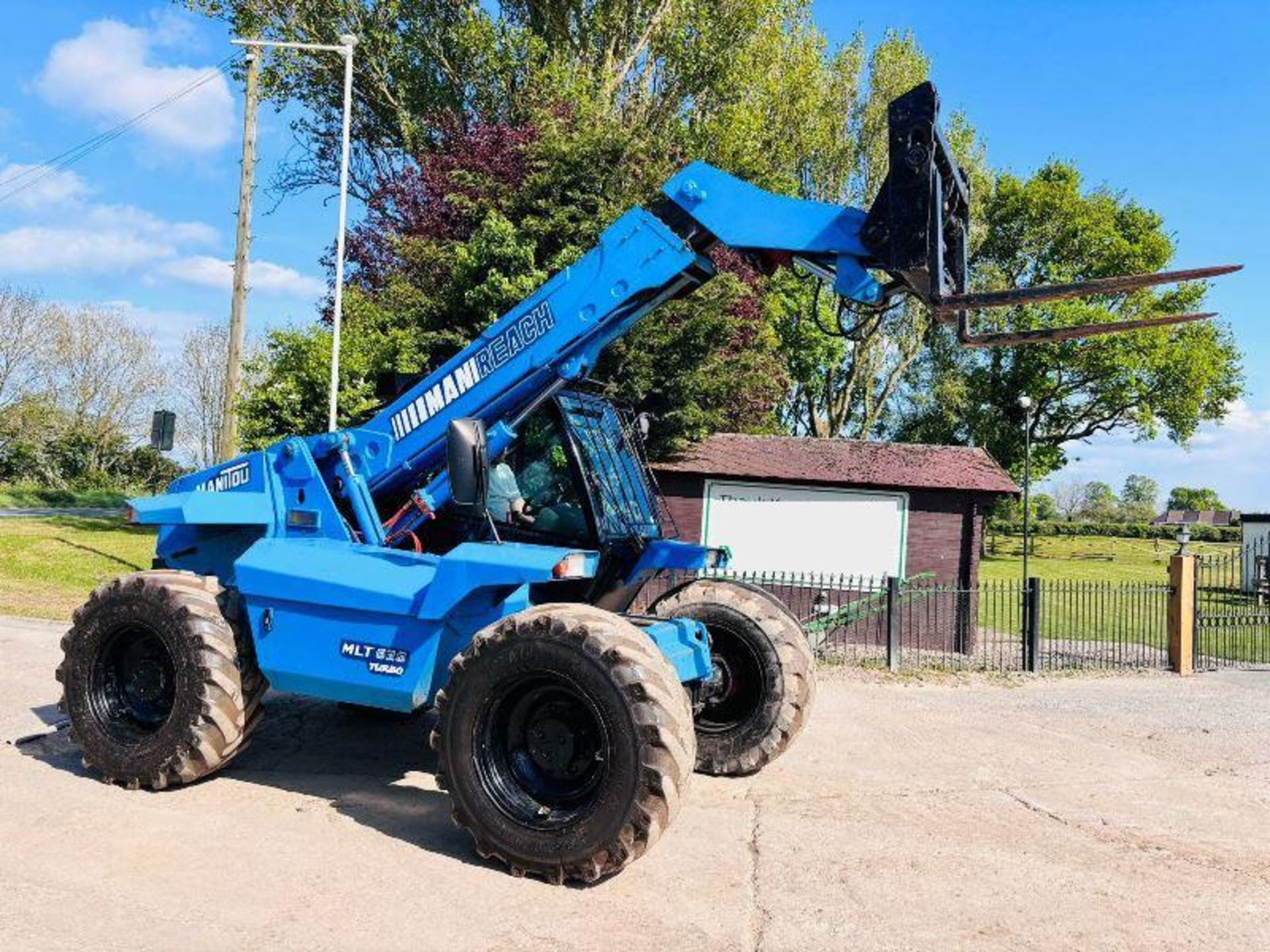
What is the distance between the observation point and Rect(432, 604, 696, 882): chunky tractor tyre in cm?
487

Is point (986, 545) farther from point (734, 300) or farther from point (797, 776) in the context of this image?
point (797, 776)

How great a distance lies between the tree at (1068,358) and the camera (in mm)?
38719

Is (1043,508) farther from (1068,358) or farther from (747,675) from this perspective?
(747,675)

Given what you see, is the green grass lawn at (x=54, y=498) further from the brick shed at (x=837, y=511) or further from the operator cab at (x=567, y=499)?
the operator cab at (x=567, y=499)

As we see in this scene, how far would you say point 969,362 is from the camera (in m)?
40.6

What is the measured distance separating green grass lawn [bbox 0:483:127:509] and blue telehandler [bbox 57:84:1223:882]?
37.2 m

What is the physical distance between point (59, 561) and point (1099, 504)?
86.5 m

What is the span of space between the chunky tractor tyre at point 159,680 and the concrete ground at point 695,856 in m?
0.23

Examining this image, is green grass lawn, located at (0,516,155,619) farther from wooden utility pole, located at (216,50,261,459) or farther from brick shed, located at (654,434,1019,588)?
→ brick shed, located at (654,434,1019,588)

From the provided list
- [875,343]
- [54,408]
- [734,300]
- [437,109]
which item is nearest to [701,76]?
[437,109]

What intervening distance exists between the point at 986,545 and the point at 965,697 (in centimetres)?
3666

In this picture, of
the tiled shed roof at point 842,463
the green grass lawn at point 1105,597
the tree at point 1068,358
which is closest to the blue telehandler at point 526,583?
the green grass lawn at point 1105,597

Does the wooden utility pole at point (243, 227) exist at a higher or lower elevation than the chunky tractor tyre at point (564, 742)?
higher

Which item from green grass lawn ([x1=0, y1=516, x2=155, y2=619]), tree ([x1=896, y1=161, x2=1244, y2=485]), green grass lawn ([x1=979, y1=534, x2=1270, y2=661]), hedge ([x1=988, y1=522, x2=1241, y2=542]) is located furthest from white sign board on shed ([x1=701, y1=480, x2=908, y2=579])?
hedge ([x1=988, y1=522, x2=1241, y2=542])
